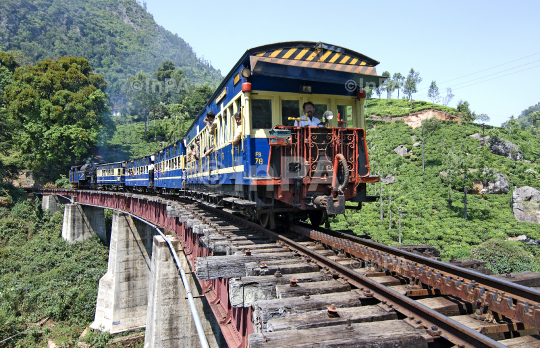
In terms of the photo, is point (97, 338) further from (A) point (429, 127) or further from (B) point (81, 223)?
(A) point (429, 127)

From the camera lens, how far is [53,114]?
40.8m

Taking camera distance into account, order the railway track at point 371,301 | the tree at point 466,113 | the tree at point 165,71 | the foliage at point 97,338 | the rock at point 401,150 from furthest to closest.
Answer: the tree at point 165,71 < the tree at point 466,113 < the rock at point 401,150 < the foliage at point 97,338 < the railway track at point 371,301

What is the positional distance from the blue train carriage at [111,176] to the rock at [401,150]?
35660 mm

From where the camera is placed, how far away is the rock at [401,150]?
46.9m

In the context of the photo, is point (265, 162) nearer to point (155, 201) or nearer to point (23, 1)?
point (155, 201)

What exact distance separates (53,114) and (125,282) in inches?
1230

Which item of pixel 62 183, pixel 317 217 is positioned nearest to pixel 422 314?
pixel 317 217

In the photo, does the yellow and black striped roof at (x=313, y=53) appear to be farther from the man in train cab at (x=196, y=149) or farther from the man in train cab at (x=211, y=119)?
the man in train cab at (x=196, y=149)

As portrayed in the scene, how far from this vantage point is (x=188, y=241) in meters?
9.50

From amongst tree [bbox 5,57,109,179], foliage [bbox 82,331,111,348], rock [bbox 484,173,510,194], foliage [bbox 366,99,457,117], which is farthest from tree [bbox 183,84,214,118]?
foliage [bbox 82,331,111,348]

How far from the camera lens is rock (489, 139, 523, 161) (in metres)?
43.6

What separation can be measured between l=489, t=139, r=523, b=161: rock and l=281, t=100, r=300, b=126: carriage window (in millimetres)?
45811

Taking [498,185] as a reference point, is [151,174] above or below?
above

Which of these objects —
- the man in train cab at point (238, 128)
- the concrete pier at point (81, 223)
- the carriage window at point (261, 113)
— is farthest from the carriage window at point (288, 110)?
the concrete pier at point (81, 223)
